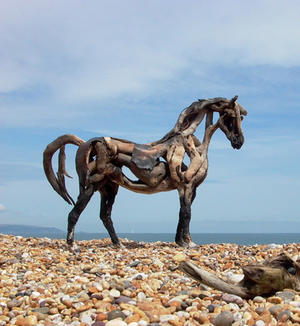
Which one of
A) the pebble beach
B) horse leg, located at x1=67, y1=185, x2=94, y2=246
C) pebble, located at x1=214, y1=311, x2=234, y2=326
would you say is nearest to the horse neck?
the pebble beach

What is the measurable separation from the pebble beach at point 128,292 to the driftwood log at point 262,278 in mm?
117

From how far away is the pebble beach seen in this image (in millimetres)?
5262

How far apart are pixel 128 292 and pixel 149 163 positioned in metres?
5.28

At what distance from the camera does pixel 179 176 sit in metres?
11.5

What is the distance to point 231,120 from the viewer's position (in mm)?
12422

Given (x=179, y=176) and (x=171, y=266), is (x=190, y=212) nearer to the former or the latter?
(x=179, y=176)

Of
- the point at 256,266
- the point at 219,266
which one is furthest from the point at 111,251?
the point at 256,266

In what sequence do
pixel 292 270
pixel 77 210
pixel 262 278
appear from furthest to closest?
pixel 77 210 → pixel 292 270 → pixel 262 278

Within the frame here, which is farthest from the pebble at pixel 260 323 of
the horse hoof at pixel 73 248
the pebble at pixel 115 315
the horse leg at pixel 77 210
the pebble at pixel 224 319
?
the horse leg at pixel 77 210

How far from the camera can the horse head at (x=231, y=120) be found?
12297 millimetres

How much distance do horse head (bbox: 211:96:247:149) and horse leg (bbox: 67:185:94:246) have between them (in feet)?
11.8

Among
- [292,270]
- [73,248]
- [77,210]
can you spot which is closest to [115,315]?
[292,270]

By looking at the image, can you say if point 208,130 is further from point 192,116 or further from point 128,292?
point 128,292

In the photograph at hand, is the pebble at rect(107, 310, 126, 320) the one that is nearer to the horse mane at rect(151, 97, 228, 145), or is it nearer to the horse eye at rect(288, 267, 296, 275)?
the horse eye at rect(288, 267, 296, 275)
